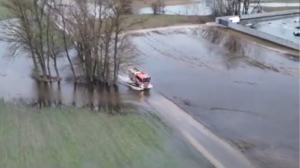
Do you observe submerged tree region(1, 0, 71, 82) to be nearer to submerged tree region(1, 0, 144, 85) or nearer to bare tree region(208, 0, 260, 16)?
submerged tree region(1, 0, 144, 85)

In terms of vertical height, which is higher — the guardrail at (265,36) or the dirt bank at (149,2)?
the dirt bank at (149,2)

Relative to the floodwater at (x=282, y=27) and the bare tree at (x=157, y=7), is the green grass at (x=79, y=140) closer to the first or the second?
the floodwater at (x=282, y=27)

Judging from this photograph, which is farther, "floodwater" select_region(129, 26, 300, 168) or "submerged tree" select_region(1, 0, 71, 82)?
"submerged tree" select_region(1, 0, 71, 82)

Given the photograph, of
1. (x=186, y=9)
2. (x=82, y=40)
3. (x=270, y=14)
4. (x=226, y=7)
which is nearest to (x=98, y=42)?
(x=82, y=40)

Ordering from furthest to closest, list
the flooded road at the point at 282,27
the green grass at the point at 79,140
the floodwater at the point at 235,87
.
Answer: the flooded road at the point at 282,27 < the floodwater at the point at 235,87 < the green grass at the point at 79,140

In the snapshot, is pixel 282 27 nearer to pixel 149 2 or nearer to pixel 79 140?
pixel 149 2

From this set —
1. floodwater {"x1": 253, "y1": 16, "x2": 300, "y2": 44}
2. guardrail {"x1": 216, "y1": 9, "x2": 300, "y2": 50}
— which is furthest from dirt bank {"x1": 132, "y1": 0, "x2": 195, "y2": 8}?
floodwater {"x1": 253, "y1": 16, "x2": 300, "y2": 44}

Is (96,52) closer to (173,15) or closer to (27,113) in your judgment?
(27,113)

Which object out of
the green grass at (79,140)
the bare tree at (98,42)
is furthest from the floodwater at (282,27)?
the green grass at (79,140)
